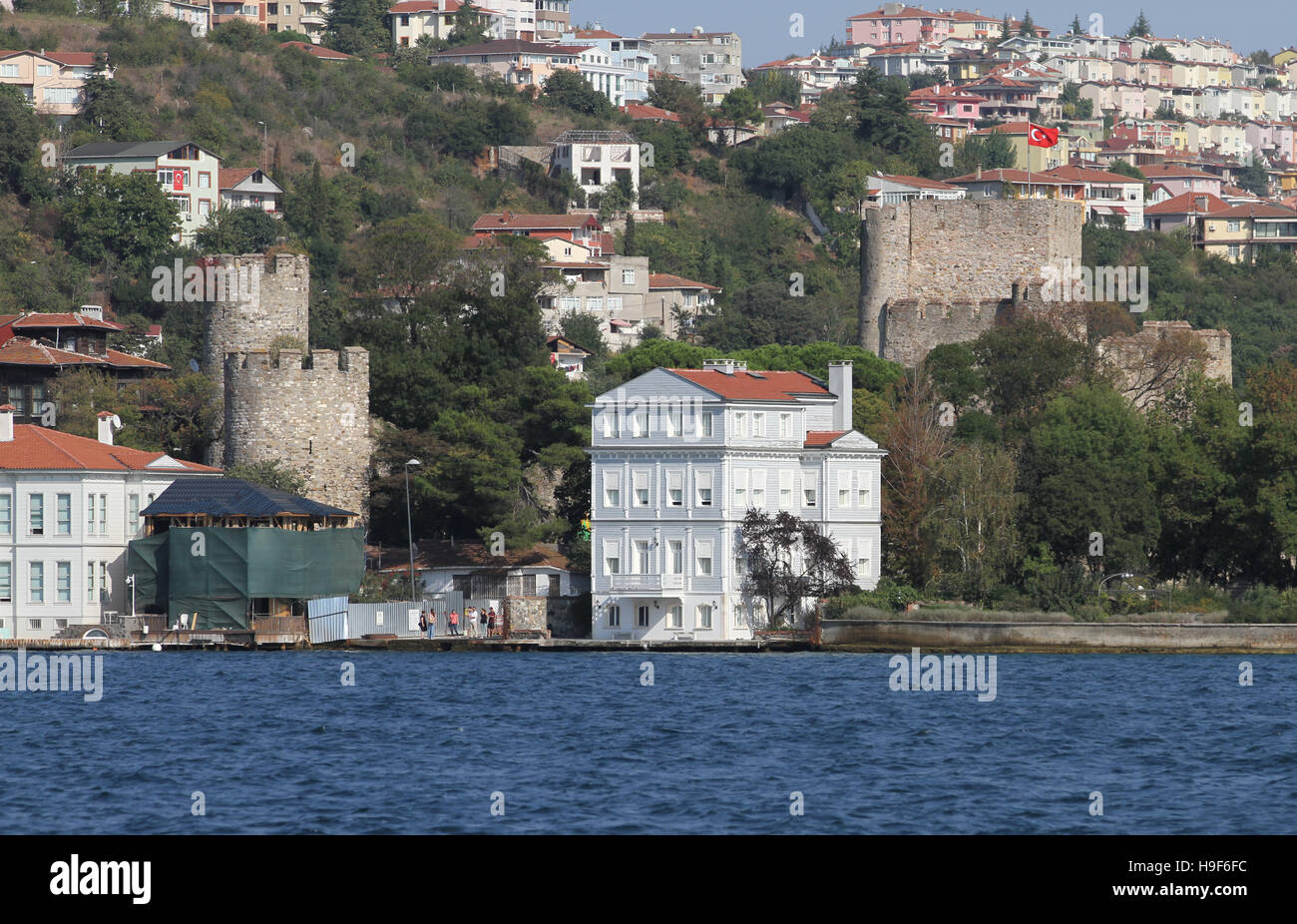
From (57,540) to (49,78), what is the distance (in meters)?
69.1

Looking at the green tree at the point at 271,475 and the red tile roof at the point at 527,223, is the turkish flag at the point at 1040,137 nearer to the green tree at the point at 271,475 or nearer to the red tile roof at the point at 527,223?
the red tile roof at the point at 527,223

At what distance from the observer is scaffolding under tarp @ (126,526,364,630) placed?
190 feet

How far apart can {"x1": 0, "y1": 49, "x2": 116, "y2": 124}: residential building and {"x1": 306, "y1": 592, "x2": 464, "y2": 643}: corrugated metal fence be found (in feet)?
224

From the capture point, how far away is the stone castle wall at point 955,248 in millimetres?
76625

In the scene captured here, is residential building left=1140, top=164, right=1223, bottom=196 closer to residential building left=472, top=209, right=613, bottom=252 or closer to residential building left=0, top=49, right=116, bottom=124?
residential building left=472, top=209, right=613, bottom=252

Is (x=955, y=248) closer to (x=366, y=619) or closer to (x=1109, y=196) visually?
(x=366, y=619)

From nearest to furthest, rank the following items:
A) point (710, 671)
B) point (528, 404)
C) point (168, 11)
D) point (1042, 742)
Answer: point (1042, 742), point (710, 671), point (528, 404), point (168, 11)

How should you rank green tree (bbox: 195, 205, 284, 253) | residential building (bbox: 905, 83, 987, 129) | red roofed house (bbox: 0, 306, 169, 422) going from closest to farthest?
red roofed house (bbox: 0, 306, 169, 422) < green tree (bbox: 195, 205, 284, 253) < residential building (bbox: 905, 83, 987, 129)

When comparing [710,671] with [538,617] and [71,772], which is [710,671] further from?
[71,772]

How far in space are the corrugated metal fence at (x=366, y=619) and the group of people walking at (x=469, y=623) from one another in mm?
87

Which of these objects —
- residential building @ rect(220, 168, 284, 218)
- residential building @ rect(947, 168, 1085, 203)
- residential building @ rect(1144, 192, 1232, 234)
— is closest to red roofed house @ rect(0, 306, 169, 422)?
residential building @ rect(220, 168, 284, 218)
